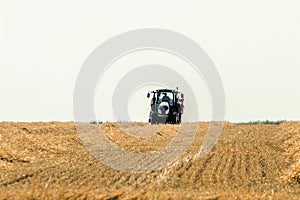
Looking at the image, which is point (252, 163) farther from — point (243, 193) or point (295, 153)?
point (243, 193)

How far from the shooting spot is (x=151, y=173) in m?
17.1

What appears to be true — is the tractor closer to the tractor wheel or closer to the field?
the tractor wheel

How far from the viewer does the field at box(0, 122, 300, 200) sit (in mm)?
12594

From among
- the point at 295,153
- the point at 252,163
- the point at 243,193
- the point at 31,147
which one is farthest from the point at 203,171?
the point at 31,147

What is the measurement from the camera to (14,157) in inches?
800

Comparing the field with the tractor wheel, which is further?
the tractor wheel

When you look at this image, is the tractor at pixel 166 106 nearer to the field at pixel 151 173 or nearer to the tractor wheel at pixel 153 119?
the tractor wheel at pixel 153 119

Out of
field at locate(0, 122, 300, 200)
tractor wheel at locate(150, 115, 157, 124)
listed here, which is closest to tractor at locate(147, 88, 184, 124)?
tractor wheel at locate(150, 115, 157, 124)

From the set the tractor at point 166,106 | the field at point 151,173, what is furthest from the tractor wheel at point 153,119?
the field at point 151,173

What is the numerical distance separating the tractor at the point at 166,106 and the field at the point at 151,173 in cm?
1172

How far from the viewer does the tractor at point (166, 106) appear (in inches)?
1559

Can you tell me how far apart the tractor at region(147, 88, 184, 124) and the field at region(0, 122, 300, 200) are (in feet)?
38.4

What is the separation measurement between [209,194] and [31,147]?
11515 mm

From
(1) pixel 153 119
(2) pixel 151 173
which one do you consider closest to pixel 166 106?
(1) pixel 153 119
